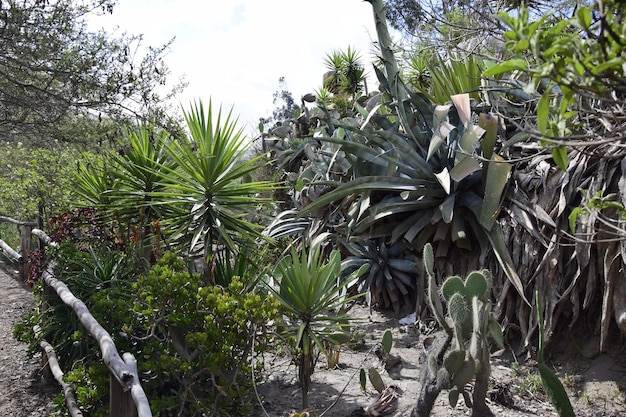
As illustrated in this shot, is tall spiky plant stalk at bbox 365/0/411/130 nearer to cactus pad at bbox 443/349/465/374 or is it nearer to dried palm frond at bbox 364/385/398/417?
dried palm frond at bbox 364/385/398/417

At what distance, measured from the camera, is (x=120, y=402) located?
9.91 feet

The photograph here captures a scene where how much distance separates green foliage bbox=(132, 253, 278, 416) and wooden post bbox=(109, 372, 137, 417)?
51cm

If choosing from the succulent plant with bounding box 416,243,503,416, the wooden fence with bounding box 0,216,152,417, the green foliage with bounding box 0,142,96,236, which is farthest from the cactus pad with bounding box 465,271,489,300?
the green foliage with bounding box 0,142,96,236

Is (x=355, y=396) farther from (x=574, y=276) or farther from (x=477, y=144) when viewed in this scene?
(x=477, y=144)

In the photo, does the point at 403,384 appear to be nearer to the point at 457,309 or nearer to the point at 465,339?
the point at 465,339

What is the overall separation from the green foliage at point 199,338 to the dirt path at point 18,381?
4.12 ft

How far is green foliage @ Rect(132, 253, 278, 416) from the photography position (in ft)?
A: 11.9

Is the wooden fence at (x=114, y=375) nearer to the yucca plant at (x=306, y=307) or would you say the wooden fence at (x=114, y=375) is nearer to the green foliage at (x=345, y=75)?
the yucca plant at (x=306, y=307)

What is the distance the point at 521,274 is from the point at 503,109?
4.65 feet

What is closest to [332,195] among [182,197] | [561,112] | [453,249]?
[453,249]

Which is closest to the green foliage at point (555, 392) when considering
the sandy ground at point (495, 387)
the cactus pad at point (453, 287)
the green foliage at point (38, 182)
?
the cactus pad at point (453, 287)

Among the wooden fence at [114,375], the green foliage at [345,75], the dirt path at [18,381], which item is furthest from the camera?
the green foliage at [345,75]

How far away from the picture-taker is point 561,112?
1354 mm

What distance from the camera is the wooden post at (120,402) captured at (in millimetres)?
2980
